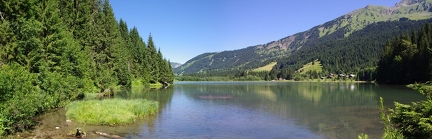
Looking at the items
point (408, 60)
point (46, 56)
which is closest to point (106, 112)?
point (46, 56)

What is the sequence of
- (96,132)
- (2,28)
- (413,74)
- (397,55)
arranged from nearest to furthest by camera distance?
(96,132), (2,28), (413,74), (397,55)

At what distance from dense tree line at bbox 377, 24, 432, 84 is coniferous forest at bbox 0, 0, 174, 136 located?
84970 millimetres

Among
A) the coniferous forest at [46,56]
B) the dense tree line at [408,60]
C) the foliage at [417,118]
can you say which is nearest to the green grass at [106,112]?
the coniferous forest at [46,56]

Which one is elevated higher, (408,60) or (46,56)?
(408,60)

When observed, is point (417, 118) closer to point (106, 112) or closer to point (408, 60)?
point (106, 112)

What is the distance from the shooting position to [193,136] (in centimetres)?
2444

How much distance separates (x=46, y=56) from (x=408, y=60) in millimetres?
108023

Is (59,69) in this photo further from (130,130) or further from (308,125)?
(308,125)

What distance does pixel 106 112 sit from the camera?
94.6ft

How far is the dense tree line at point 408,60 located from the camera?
3623 inches

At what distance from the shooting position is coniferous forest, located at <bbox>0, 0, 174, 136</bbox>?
19.0 meters

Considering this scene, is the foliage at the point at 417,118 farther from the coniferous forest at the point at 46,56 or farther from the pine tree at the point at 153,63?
the pine tree at the point at 153,63

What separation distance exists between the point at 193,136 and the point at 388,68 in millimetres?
113414

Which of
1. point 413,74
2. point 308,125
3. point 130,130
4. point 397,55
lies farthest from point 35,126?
point 397,55
